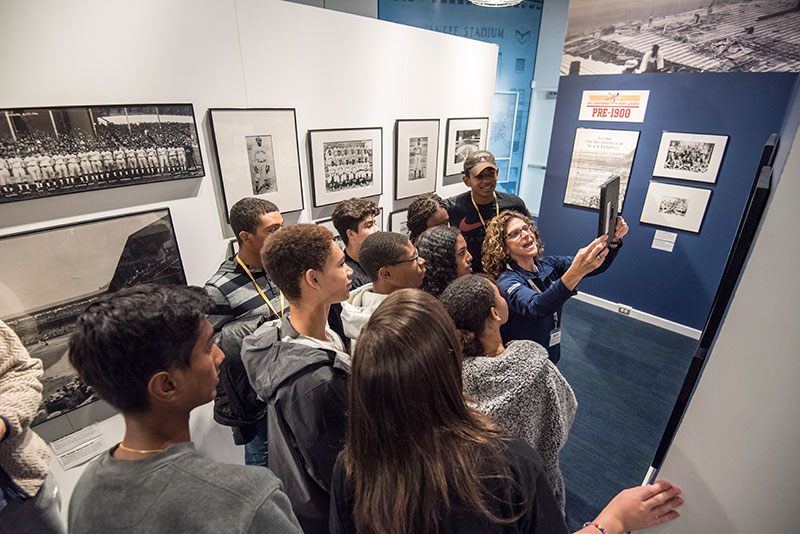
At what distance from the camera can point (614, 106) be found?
438 cm

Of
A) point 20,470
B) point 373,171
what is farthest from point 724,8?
point 20,470

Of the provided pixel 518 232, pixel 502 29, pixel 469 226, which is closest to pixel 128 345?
pixel 518 232

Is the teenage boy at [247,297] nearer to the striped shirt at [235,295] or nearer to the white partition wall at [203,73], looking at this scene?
the striped shirt at [235,295]

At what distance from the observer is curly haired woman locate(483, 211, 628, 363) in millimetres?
2123

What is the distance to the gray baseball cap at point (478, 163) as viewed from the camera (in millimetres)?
3463

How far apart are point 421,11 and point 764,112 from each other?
15.2 feet

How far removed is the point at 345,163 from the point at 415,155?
936 mm

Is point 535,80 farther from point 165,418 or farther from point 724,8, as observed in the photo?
point 165,418

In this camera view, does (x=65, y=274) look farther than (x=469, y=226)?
No

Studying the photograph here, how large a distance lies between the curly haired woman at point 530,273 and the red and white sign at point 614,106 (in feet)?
7.30

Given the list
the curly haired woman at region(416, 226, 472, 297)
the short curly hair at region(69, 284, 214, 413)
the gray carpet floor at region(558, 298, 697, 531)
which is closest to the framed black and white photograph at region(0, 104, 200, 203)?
the short curly hair at region(69, 284, 214, 413)

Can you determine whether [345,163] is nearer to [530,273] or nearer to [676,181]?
[530,273]

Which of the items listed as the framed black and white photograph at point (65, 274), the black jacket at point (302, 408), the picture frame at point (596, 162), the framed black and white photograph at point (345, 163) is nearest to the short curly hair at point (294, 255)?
the black jacket at point (302, 408)

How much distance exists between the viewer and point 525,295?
2.25 metres
